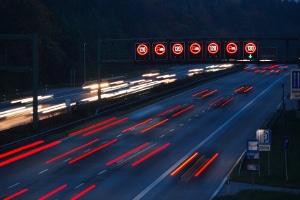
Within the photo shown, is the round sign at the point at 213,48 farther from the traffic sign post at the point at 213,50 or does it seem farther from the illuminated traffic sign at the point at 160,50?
the illuminated traffic sign at the point at 160,50

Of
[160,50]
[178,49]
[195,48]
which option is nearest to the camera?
[195,48]

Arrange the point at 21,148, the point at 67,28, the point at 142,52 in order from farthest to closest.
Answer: the point at 67,28
the point at 142,52
the point at 21,148

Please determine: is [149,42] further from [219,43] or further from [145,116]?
[145,116]

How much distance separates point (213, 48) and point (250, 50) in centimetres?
252

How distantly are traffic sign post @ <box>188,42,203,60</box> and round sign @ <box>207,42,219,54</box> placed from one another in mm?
597

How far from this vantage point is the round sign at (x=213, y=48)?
45.1 m

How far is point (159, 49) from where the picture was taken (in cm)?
4647

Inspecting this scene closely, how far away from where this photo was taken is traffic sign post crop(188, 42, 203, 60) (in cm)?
4550

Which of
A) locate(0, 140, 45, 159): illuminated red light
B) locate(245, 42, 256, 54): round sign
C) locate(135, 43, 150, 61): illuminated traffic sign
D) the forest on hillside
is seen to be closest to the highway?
locate(0, 140, 45, 159): illuminated red light

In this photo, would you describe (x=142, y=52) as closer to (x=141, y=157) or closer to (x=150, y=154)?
(x=150, y=154)

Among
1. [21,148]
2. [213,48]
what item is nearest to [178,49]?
[213,48]

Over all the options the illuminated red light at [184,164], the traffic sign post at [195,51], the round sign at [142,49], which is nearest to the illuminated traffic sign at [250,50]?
the traffic sign post at [195,51]

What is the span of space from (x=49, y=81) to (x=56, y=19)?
580 inches

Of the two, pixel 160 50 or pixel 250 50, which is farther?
pixel 160 50
